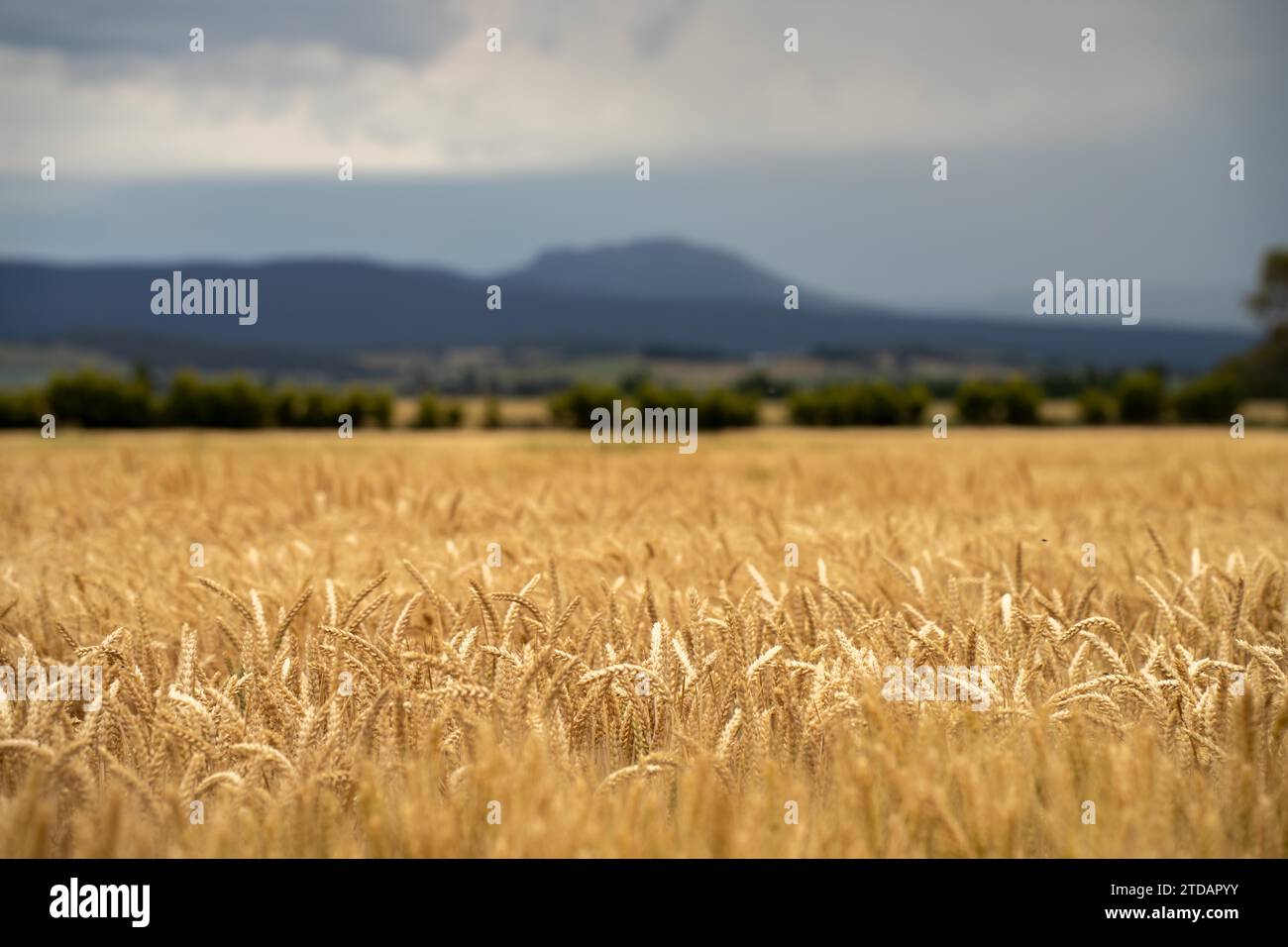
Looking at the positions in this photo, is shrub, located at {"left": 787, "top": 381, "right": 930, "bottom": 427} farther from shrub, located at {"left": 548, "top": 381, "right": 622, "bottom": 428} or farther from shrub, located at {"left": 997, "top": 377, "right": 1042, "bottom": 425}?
shrub, located at {"left": 548, "top": 381, "right": 622, "bottom": 428}

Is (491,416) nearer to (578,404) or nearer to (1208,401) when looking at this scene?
(578,404)

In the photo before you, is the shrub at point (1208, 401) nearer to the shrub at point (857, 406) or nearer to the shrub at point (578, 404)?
the shrub at point (857, 406)

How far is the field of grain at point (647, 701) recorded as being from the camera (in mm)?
1947

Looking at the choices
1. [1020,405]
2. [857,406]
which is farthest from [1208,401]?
[857,406]

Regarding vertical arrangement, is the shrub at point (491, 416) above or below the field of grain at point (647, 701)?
above

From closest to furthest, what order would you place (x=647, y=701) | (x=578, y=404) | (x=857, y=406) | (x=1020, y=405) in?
(x=647, y=701) → (x=1020, y=405) → (x=578, y=404) → (x=857, y=406)

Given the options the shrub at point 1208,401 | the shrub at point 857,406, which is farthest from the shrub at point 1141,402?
the shrub at point 857,406

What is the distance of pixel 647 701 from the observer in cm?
272

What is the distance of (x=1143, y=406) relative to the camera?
69125 millimetres
